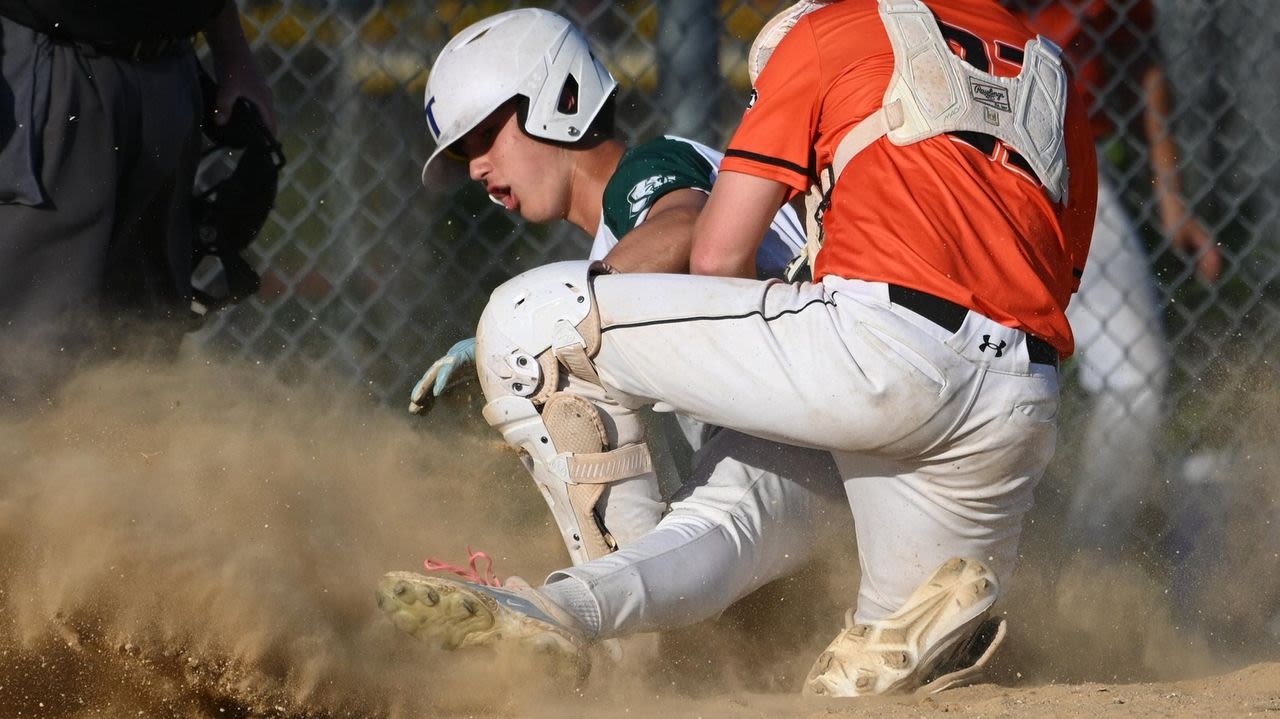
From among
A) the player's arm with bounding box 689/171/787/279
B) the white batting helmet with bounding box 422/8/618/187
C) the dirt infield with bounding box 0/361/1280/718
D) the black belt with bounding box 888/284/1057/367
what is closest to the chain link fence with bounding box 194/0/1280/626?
the dirt infield with bounding box 0/361/1280/718

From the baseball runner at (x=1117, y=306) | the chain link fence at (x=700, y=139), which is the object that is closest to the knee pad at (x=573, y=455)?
the chain link fence at (x=700, y=139)

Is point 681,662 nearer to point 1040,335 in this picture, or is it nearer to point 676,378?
point 676,378

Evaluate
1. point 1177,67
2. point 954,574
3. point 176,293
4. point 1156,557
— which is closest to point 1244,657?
point 1156,557

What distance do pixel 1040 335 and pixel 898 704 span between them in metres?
0.72

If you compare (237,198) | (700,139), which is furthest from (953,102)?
(237,198)

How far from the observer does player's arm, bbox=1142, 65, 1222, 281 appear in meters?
5.04

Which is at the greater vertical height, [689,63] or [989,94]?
[989,94]

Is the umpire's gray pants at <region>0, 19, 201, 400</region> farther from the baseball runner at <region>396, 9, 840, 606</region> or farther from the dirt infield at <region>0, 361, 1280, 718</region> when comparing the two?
the baseball runner at <region>396, 9, 840, 606</region>

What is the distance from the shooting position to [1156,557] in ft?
15.0

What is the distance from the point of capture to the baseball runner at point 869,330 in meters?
2.55

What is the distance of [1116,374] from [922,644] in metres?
2.42

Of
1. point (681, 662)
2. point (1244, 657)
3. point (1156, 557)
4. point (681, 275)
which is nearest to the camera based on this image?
point (681, 275)

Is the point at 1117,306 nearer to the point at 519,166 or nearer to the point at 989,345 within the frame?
the point at 519,166

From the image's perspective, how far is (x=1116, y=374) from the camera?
4.86m
